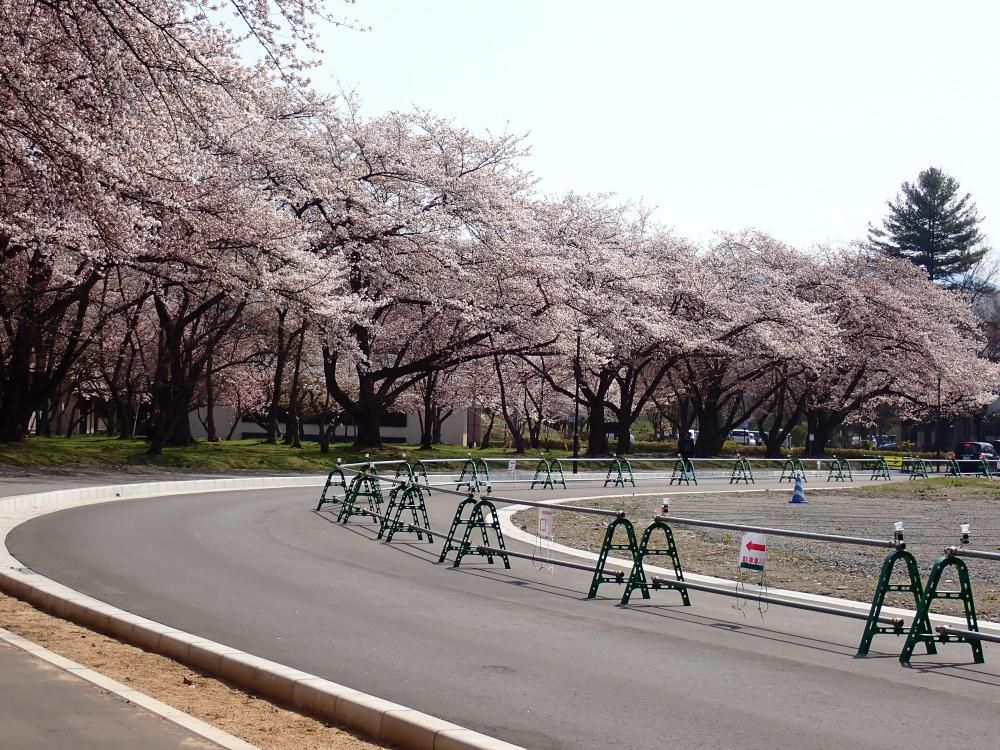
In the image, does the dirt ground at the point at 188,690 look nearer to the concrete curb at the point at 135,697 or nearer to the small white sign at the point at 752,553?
the concrete curb at the point at 135,697

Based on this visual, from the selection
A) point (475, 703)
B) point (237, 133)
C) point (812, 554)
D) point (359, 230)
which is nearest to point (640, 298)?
point (359, 230)

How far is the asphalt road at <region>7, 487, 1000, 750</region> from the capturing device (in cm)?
670

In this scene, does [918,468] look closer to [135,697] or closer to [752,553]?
[752,553]

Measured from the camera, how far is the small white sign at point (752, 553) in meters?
10.5

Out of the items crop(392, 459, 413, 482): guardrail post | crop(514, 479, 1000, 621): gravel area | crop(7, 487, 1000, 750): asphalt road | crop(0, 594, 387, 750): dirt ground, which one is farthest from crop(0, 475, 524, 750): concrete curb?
crop(392, 459, 413, 482): guardrail post

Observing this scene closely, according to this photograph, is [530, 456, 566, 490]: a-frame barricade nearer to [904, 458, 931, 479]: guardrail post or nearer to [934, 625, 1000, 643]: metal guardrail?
[904, 458, 931, 479]: guardrail post

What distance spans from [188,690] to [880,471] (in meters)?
46.3

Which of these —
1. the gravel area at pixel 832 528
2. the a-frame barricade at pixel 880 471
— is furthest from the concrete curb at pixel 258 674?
the a-frame barricade at pixel 880 471

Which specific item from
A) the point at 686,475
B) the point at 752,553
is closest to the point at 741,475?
the point at 686,475

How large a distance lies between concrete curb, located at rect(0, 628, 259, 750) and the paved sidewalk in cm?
4

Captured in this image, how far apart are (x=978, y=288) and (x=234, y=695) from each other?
297 feet

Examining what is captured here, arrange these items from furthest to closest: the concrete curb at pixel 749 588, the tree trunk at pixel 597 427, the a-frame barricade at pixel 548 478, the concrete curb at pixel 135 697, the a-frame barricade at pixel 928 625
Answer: the tree trunk at pixel 597 427, the a-frame barricade at pixel 548 478, the concrete curb at pixel 749 588, the a-frame barricade at pixel 928 625, the concrete curb at pixel 135 697

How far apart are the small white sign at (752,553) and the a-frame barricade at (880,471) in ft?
120

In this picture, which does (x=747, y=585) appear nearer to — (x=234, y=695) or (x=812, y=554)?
(x=812, y=554)
